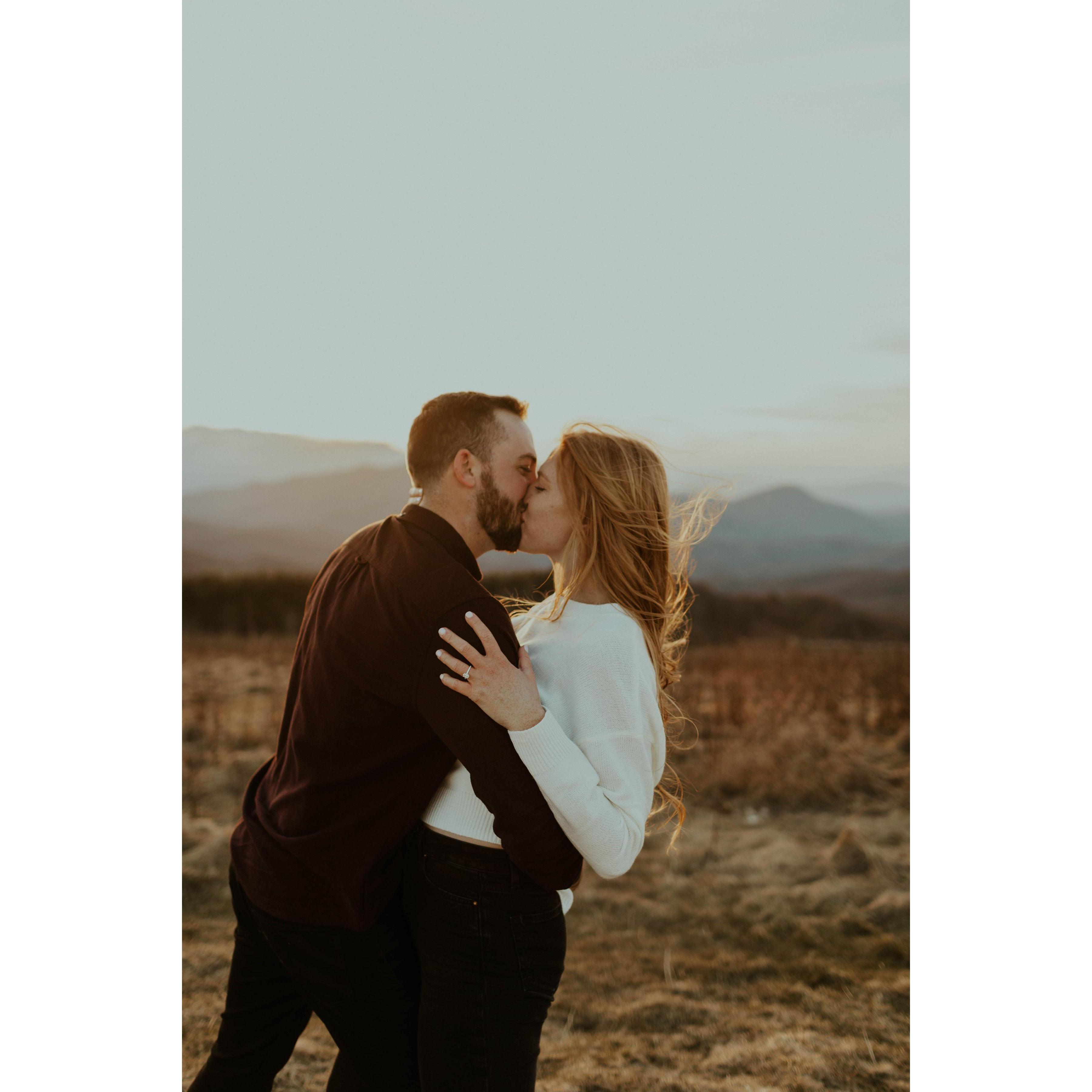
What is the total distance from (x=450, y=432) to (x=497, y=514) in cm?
18

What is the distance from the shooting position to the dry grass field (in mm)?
3432

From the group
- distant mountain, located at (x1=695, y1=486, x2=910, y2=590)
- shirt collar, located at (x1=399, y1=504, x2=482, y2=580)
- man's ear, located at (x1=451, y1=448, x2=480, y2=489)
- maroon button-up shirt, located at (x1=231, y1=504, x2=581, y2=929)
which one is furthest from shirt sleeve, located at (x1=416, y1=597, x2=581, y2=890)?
distant mountain, located at (x1=695, y1=486, x2=910, y2=590)

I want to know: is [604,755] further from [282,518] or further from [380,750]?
[282,518]

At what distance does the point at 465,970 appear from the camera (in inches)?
56.1

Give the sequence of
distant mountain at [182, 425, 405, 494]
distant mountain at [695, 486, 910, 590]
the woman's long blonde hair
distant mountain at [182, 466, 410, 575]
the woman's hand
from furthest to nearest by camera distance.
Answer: distant mountain at [695, 486, 910, 590]
distant mountain at [182, 466, 410, 575]
distant mountain at [182, 425, 405, 494]
the woman's long blonde hair
the woman's hand

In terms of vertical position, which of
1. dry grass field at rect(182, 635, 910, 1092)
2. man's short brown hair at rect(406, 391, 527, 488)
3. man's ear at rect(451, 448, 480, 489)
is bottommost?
dry grass field at rect(182, 635, 910, 1092)

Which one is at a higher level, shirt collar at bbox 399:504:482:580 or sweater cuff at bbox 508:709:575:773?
shirt collar at bbox 399:504:482:580

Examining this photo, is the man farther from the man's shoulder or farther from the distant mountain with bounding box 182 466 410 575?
the distant mountain with bounding box 182 466 410 575

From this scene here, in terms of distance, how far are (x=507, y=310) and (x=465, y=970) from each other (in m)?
4.39

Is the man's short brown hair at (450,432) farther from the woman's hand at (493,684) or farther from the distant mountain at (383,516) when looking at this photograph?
the distant mountain at (383,516)

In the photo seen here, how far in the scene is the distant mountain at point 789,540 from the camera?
6.25m

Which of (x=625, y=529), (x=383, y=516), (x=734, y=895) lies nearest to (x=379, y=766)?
(x=625, y=529)

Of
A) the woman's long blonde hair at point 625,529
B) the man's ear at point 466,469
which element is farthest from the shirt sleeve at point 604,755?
the man's ear at point 466,469

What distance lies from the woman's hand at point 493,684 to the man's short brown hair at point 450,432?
15.9 inches
